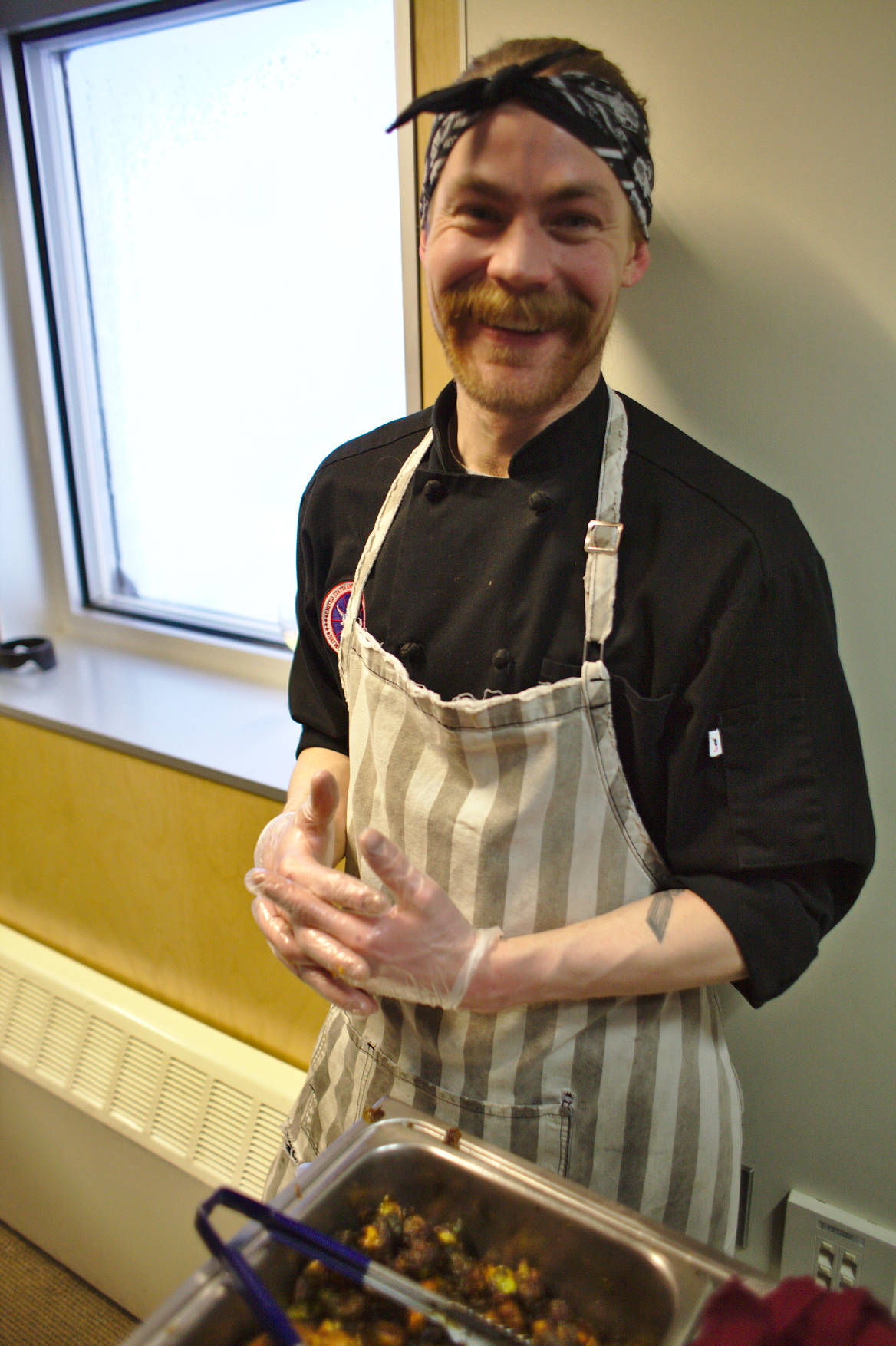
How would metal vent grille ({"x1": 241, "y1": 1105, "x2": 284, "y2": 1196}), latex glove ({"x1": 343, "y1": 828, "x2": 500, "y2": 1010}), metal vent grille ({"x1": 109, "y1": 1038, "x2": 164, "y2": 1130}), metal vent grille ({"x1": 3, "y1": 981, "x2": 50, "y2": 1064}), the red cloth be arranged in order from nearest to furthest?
the red cloth
latex glove ({"x1": 343, "y1": 828, "x2": 500, "y2": 1010})
metal vent grille ({"x1": 241, "y1": 1105, "x2": 284, "y2": 1196})
metal vent grille ({"x1": 109, "y1": 1038, "x2": 164, "y2": 1130})
metal vent grille ({"x1": 3, "y1": 981, "x2": 50, "y2": 1064})

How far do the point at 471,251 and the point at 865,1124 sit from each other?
1125 millimetres

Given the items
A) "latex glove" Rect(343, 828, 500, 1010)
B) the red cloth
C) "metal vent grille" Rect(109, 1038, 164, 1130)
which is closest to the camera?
the red cloth

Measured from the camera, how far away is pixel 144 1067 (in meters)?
1.76

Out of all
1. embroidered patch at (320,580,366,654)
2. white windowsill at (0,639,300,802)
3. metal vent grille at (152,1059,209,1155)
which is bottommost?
metal vent grille at (152,1059,209,1155)

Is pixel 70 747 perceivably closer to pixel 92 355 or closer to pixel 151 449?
pixel 151 449

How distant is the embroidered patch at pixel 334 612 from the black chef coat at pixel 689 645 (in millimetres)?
129

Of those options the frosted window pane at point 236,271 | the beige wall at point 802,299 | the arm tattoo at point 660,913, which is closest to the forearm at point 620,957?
the arm tattoo at point 660,913

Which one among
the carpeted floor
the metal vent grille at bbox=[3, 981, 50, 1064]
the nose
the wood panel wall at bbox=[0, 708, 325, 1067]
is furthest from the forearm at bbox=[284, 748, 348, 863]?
the carpeted floor

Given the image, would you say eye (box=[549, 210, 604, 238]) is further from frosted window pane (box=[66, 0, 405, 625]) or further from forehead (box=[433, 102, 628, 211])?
frosted window pane (box=[66, 0, 405, 625])

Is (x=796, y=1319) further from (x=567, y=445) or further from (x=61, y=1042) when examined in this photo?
(x=61, y=1042)

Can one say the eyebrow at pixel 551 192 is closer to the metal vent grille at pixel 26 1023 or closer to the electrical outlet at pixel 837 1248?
the electrical outlet at pixel 837 1248

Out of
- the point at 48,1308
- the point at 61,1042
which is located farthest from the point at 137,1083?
the point at 48,1308

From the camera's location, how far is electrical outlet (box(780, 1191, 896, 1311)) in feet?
4.12

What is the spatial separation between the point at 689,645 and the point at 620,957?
29 centimetres
